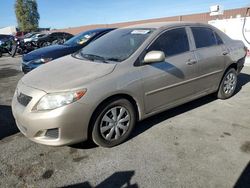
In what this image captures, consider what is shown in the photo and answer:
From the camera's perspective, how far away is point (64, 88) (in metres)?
3.17

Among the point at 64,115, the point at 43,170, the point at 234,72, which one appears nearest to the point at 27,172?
the point at 43,170

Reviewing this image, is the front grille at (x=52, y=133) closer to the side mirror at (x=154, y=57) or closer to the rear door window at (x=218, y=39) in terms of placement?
the side mirror at (x=154, y=57)

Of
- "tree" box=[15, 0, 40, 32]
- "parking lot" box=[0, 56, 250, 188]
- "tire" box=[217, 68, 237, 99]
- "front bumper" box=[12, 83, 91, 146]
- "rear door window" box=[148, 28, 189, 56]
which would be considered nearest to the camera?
"parking lot" box=[0, 56, 250, 188]

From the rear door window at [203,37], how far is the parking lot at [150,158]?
1343 mm

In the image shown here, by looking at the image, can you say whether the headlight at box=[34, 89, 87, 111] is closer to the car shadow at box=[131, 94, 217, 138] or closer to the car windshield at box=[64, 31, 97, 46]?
the car shadow at box=[131, 94, 217, 138]

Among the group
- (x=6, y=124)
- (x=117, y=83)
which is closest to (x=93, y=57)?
(x=117, y=83)

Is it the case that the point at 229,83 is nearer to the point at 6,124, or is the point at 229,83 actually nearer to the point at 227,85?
the point at 227,85

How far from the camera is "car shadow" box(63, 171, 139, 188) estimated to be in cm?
286

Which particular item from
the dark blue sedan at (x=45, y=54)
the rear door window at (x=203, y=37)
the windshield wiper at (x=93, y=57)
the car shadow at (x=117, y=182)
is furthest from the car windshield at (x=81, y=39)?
the car shadow at (x=117, y=182)

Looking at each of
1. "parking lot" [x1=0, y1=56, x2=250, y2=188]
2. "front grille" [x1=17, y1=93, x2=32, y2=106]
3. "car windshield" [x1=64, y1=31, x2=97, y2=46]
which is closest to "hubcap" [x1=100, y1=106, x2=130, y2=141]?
"parking lot" [x1=0, y1=56, x2=250, y2=188]

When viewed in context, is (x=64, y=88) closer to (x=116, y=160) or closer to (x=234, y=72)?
(x=116, y=160)

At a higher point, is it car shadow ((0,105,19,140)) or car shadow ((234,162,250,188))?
car shadow ((0,105,19,140))

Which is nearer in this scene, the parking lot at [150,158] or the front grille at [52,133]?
the parking lot at [150,158]

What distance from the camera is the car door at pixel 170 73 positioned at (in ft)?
12.6
